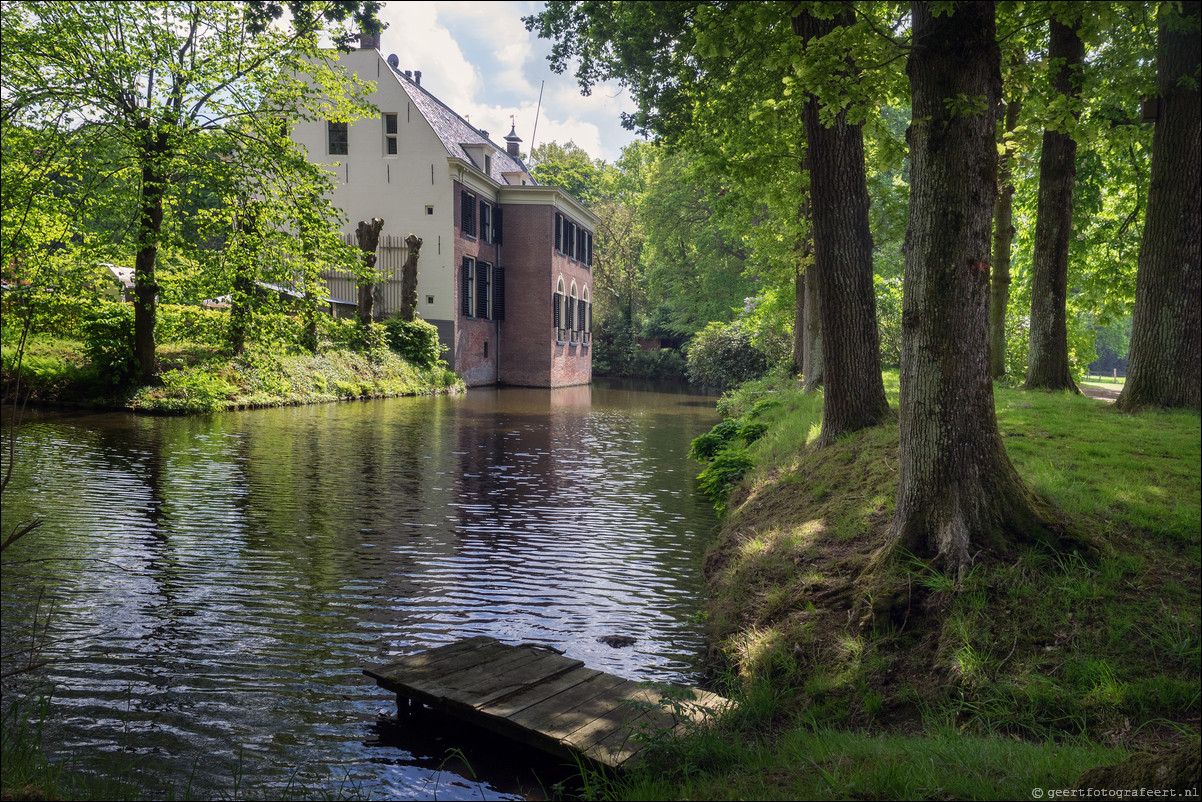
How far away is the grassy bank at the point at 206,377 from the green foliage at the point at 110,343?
5cm

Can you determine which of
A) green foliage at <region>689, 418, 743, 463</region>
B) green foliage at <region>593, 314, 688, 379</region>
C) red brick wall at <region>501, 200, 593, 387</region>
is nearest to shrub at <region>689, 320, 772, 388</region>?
red brick wall at <region>501, 200, 593, 387</region>

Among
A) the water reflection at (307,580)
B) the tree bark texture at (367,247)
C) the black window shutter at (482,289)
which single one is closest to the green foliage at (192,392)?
the water reflection at (307,580)

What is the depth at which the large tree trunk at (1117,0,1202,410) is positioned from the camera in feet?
29.9

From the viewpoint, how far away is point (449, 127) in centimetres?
3388

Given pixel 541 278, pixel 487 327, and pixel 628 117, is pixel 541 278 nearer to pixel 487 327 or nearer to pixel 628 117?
pixel 487 327

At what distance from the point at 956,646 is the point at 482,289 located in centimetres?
3150

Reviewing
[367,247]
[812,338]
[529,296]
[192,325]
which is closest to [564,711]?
[812,338]

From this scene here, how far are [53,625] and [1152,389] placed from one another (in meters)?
10.8

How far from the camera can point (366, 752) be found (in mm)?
4285

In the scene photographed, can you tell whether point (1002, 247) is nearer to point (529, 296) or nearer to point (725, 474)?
point (725, 474)

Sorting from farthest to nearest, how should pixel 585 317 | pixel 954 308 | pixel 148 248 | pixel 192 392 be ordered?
pixel 585 317 < pixel 192 392 < pixel 148 248 < pixel 954 308

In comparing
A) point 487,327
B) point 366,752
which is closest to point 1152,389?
point 366,752

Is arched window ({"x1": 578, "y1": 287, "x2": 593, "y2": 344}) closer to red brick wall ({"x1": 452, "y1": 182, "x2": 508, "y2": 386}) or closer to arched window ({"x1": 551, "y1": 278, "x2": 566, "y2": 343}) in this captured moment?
arched window ({"x1": 551, "y1": 278, "x2": 566, "y2": 343})

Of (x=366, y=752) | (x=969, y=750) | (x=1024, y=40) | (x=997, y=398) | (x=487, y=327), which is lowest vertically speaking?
(x=366, y=752)
